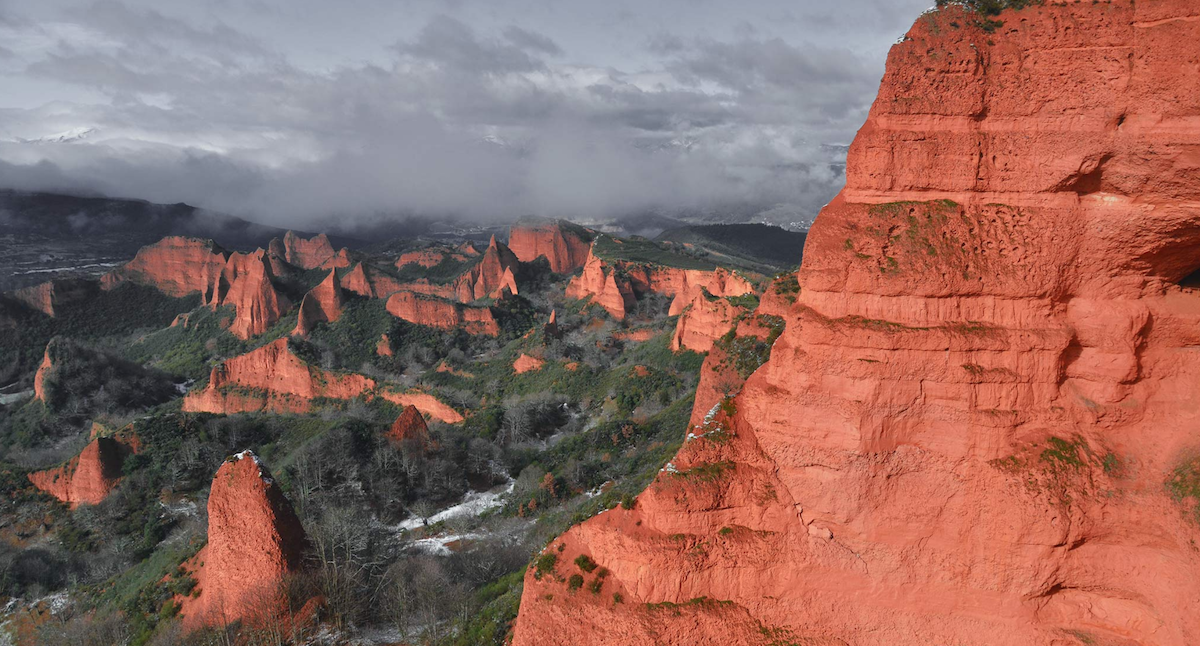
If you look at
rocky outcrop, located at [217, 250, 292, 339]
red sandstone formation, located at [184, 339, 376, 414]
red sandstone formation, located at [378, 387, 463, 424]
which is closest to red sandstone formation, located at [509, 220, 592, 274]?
rocky outcrop, located at [217, 250, 292, 339]

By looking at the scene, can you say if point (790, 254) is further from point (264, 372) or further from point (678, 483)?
point (678, 483)

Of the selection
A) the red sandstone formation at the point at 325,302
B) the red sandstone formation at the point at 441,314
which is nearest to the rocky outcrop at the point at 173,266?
the red sandstone formation at the point at 325,302

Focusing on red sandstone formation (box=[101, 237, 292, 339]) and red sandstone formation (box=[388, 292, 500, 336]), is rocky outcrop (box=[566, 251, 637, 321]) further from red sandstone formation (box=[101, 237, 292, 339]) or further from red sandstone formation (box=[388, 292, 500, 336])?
red sandstone formation (box=[101, 237, 292, 339])

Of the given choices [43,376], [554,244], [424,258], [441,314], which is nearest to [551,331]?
[441,314]

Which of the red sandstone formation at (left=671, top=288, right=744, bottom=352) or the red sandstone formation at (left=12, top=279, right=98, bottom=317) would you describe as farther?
the red sandstone formation at (left=12, top=279, right=98, bottom=317)

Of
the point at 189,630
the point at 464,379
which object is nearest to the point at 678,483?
the point at 189,630

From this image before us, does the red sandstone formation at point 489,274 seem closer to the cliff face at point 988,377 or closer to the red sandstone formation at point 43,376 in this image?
the red sandstone formation at point 43,376
